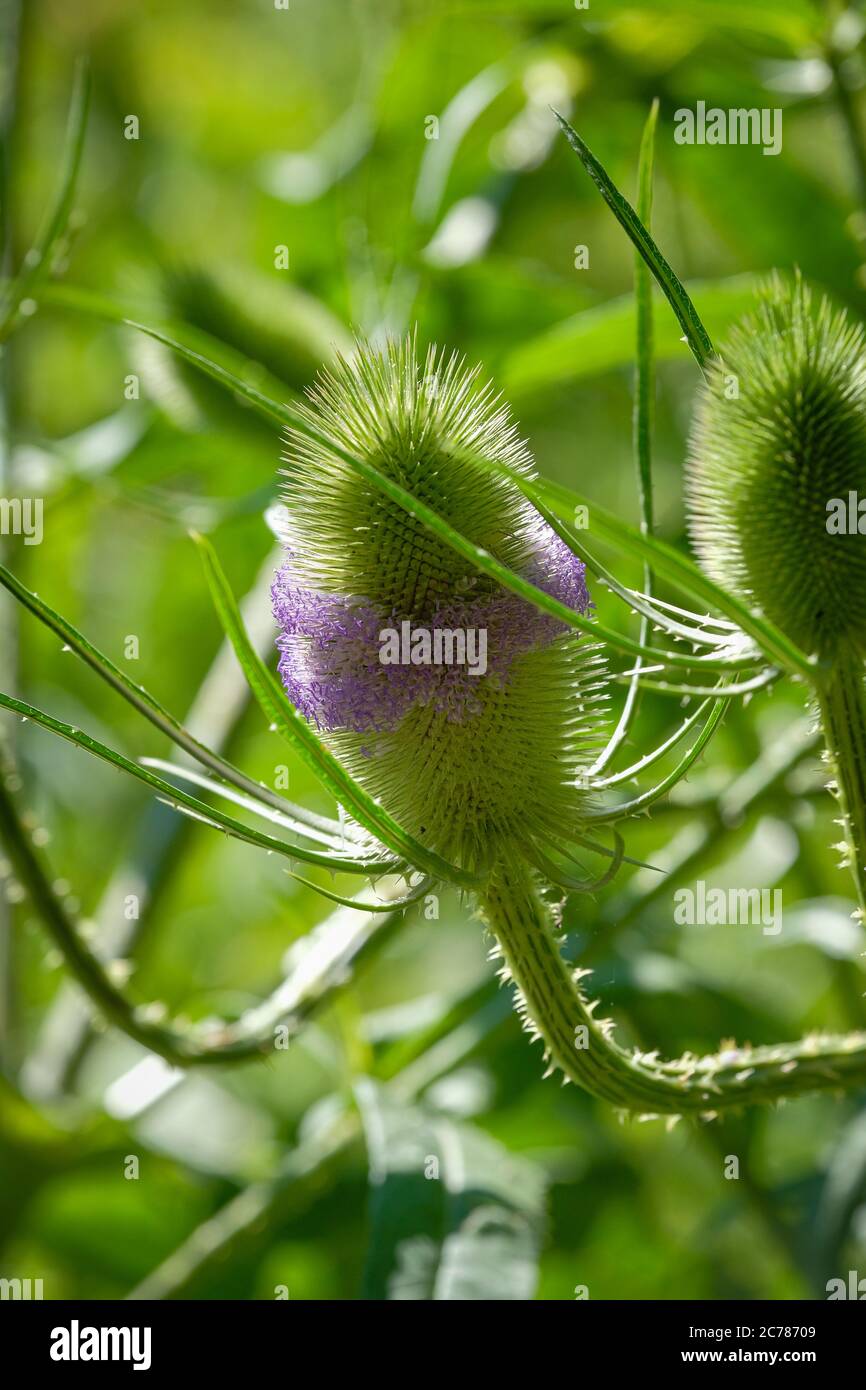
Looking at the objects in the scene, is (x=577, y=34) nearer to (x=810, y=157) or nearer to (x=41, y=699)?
(x=810, y=157)

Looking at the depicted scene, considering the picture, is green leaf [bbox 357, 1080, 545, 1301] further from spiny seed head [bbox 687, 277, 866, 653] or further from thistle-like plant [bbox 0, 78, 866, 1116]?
spiny seed head [bbox 687, 277, 866, 653]

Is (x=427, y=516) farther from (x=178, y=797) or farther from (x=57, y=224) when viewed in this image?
(x=57, y=224)

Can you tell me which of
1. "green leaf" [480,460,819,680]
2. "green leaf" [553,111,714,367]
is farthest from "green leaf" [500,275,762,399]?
"green leaf" [480,460,819,680]

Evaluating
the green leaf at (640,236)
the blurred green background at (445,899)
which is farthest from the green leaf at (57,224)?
the green leaf at (640,236)

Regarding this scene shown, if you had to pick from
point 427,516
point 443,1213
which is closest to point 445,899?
point 443,1213

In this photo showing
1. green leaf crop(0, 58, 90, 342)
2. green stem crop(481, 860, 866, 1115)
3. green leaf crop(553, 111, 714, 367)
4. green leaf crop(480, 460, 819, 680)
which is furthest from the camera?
green leaf crop(0, 58, 90, 342)
